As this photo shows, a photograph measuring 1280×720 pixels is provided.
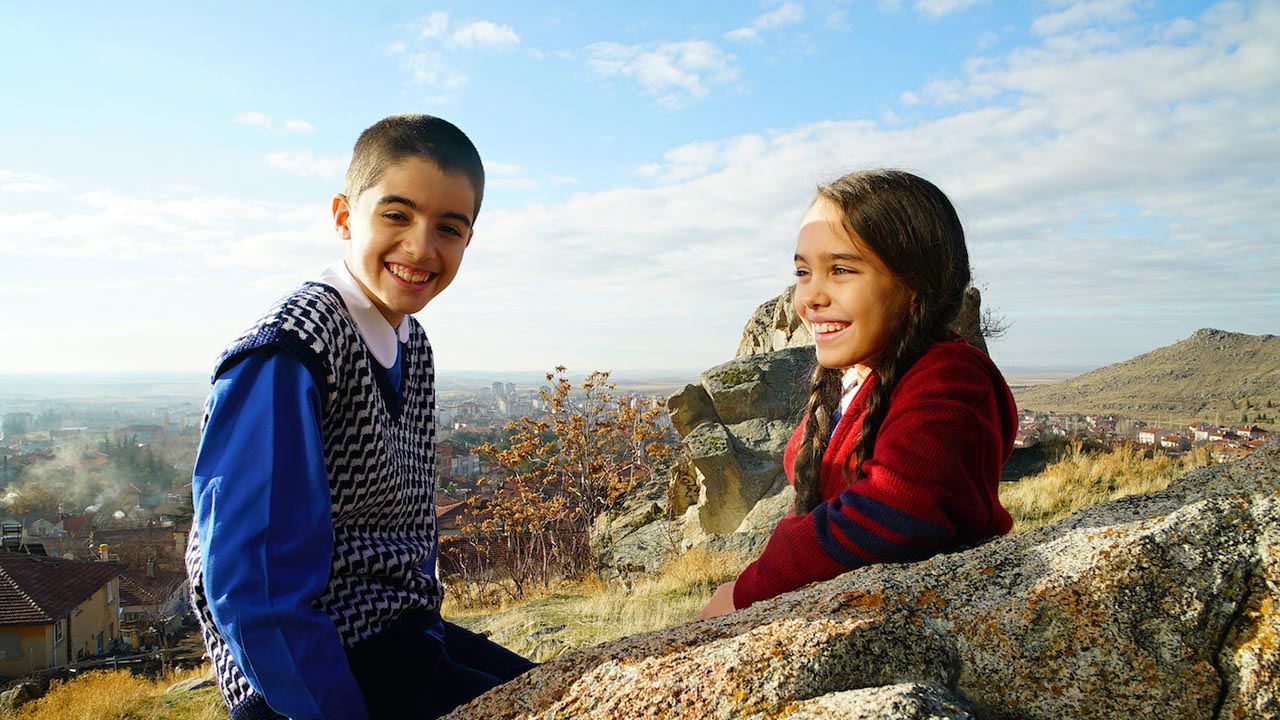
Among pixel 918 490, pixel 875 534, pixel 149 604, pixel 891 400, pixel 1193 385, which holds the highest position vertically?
pixel 891 400

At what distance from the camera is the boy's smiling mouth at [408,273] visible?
1.99 metres

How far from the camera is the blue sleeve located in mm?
1465

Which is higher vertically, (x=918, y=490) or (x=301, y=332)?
(x=301, y=332)

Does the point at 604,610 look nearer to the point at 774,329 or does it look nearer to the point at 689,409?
the point at 689,409

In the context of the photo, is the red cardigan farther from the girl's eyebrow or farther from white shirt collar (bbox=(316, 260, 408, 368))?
white shirt collar (bbox=(316, 260, 408, 368))

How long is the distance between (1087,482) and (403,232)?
951cm

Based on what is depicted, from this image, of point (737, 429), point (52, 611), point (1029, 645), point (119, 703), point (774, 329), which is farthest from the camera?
point (52, 611)

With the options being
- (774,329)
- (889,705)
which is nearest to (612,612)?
(889,705)

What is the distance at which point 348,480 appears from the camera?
179 centimetres

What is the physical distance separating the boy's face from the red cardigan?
3.81 feet

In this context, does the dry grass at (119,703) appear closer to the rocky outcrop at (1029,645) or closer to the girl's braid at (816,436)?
the girl's braid at (816,436)

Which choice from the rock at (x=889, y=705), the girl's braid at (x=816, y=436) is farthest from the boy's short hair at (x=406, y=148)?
the rock at (x=889, y=705)

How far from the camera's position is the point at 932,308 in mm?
1891

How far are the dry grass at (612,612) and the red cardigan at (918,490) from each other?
2.73 m
